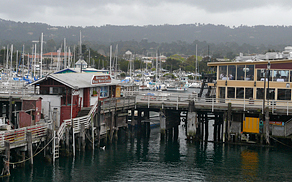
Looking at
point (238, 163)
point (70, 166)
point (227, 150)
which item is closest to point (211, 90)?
point (227, 150)

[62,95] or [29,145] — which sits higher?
[62,95]

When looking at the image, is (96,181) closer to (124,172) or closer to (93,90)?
(124,172)

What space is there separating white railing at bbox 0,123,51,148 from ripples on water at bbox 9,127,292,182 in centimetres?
252

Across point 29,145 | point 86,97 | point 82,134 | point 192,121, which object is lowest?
point 29,145

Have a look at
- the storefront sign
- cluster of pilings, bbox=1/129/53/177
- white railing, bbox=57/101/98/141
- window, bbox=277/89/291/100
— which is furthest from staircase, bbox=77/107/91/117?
window, bbox=277/89/291/100

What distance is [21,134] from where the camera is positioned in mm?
32188

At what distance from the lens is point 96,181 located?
105 ft

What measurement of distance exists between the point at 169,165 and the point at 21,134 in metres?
14.0

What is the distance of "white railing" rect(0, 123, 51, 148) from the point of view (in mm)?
30984

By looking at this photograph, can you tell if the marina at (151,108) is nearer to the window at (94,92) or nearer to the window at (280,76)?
the window at (280,76)

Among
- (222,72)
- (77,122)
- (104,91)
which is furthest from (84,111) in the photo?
(222,72)

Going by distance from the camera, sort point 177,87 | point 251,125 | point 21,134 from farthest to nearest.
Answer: point 177,87, point 251,125, point 21,134

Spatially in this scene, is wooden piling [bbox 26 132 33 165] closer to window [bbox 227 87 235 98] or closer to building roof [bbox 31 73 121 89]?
building roof [bbox 31 73 121 89]

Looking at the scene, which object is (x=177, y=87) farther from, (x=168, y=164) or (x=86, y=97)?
(x=168, y=164)
